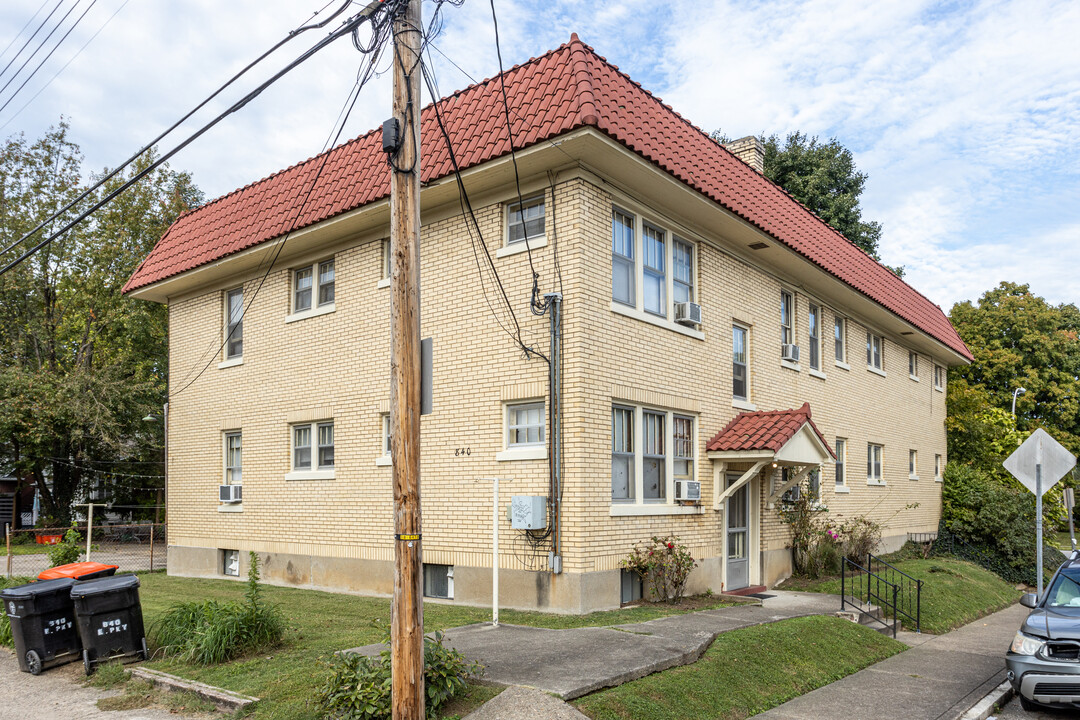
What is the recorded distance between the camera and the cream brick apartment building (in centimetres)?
1230

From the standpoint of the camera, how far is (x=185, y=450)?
64.6 ft

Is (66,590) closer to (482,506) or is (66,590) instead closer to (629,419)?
(482,506)

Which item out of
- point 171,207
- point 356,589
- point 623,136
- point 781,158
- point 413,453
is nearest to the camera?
point 413,453

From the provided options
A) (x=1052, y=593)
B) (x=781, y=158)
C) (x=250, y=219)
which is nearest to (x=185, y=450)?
(x=250, y=219)

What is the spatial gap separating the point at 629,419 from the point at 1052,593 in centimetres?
587

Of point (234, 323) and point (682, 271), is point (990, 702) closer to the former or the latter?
point (682, 271)

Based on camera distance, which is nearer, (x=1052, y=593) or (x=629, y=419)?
(x=1052, y=593)

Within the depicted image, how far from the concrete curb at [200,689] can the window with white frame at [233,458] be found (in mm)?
9410

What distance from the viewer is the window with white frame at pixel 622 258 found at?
1315 centimetres

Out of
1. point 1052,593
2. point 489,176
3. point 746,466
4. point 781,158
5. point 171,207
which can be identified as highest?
point 781,158

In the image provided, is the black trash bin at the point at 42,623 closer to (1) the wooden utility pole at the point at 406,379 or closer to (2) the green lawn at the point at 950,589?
(1) the wooden utility pole at the point at 406,379

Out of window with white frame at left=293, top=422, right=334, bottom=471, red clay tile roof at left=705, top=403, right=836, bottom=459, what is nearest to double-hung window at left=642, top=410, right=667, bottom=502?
red clay tile roof at left=705, top=403, right=836, bottom=459

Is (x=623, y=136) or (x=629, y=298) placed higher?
(x=623, y=136)

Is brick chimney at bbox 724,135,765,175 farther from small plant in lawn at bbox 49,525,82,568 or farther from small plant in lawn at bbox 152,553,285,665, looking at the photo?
small plant in lawn at bbox 49,525,82,568
